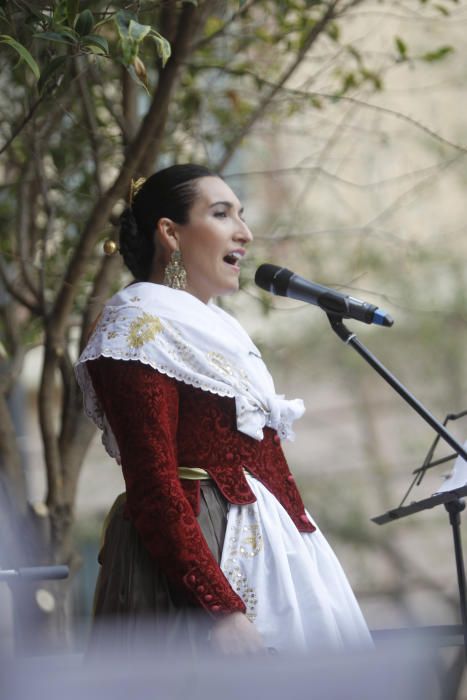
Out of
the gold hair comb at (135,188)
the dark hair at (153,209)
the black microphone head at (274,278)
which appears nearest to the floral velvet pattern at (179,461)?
the black microphone head at (274,278)

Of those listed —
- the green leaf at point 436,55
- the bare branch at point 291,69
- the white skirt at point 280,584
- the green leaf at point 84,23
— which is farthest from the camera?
the green leaf at point 436,55

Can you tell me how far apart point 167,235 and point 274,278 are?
36 centimetres

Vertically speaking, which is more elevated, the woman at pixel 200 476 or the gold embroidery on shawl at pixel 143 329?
the gold embroidery on shawl at pixel 143 329

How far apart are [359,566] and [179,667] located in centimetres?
766

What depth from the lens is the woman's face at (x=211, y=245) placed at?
93.0 inches

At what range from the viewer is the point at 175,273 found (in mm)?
2369

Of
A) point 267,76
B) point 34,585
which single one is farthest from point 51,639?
point 267,76

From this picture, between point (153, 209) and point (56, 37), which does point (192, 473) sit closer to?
point (153, 209)

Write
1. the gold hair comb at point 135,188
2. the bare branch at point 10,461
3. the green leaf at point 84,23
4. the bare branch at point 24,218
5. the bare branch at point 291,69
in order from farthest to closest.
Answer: the bare branch at point 24,218 → the bare branch at point 10,461 → the bare branch at point 291,69 → the gold hair comb at point 135,188 → the green leaf at point 84,23

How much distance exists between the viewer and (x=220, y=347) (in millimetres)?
2236

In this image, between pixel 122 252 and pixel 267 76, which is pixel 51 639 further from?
Answer: pixel 267 76

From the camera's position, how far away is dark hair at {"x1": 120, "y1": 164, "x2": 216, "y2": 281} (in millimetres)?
2420

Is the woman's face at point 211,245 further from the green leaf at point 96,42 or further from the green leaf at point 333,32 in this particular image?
the green leaf at point 333,32

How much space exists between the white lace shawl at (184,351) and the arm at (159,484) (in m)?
0.04
